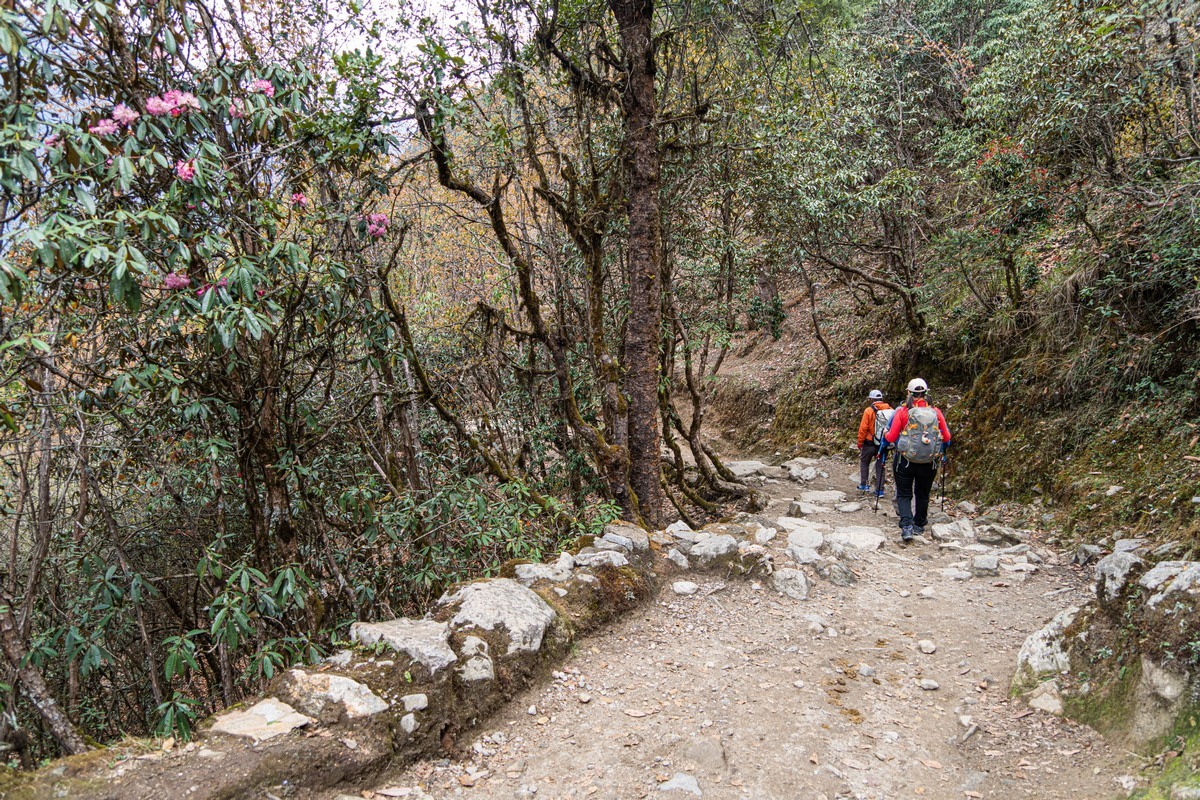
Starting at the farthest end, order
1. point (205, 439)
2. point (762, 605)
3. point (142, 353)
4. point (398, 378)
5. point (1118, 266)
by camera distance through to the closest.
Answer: point (1118, 266), point (398, 378), point (762, 605), point (205, 439), point (142, 353)

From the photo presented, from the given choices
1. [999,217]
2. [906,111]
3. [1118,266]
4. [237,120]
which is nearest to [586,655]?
[237,120]

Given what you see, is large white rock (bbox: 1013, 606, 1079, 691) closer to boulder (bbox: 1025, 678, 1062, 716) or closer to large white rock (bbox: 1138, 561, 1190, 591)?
boulder (bbox: 1025, 678, 1062, 716)

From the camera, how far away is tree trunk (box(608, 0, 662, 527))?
6.91 meters

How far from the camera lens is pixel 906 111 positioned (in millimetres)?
13055

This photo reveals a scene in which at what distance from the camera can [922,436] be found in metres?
7.14

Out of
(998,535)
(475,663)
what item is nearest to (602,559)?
(475,663)

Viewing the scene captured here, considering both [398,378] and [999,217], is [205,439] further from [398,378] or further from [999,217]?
[999,217]

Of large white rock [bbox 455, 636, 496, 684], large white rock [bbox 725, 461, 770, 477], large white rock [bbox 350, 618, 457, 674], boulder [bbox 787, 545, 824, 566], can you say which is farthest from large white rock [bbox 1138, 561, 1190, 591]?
large white rock [bbox 725, 461, 770, 477]

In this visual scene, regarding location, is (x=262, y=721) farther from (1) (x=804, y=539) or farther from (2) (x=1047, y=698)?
(1) (x=804, y=539)

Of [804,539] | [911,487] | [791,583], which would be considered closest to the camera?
[791,583]

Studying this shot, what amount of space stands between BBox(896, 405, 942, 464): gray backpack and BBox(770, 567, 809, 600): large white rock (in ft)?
7.77

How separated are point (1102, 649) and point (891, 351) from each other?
9520mm

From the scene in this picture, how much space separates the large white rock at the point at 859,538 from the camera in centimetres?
710

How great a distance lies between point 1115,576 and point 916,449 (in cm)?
355
